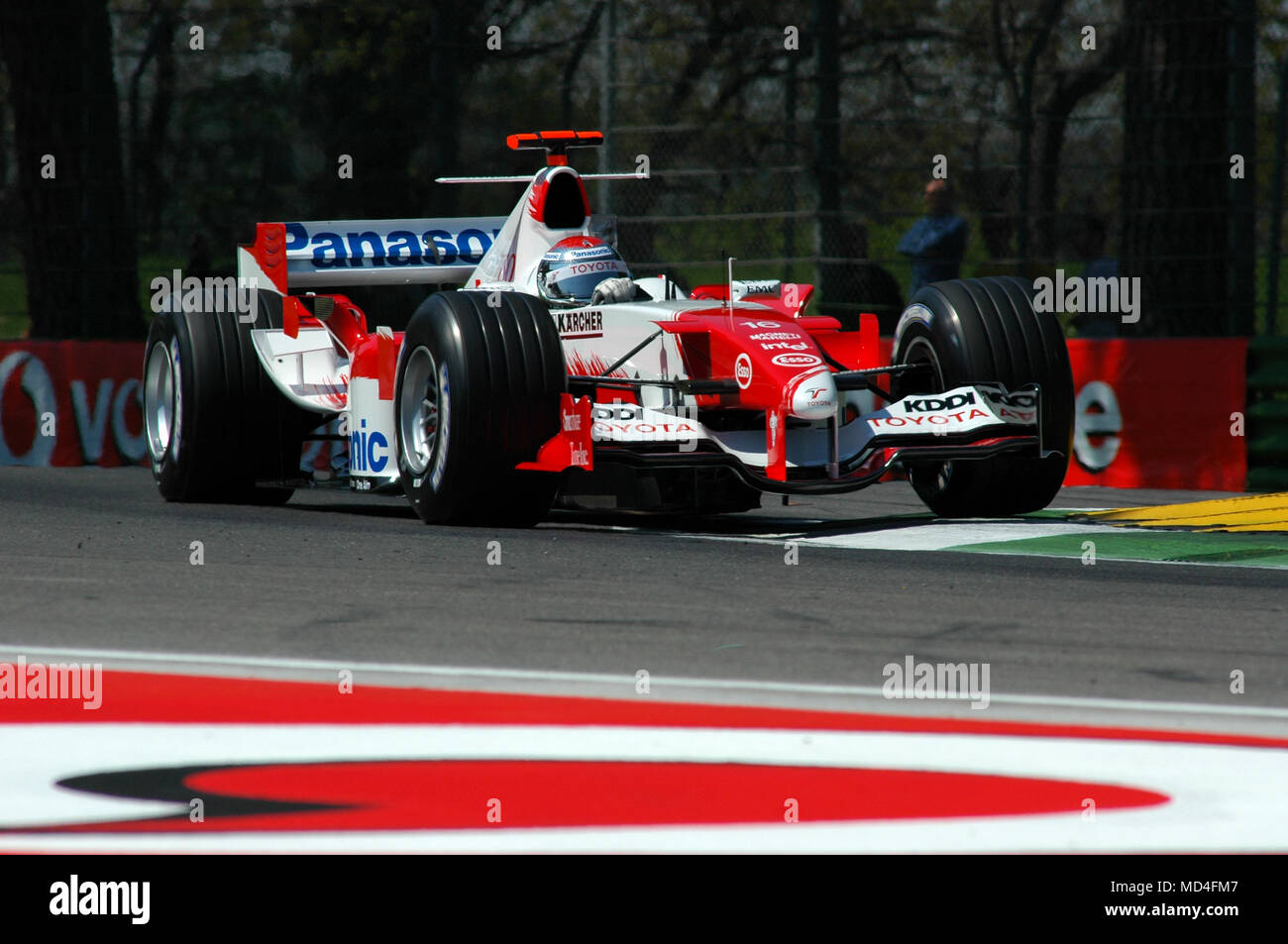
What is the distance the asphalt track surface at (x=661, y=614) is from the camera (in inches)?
208

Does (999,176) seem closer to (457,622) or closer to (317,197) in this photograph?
(317,197)

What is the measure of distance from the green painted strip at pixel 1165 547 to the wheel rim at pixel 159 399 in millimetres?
4788

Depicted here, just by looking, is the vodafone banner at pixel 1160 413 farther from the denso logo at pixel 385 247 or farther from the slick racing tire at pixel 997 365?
the denso logo at pixel 385 247

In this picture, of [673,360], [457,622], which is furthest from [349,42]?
[457,622]

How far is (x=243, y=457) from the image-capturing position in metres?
10.7

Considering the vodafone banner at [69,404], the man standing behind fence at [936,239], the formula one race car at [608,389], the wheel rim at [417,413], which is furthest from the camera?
the vodafone banner at [69,404]

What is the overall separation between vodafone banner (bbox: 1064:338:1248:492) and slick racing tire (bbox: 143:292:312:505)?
4.61 meters

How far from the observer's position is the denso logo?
10875mm

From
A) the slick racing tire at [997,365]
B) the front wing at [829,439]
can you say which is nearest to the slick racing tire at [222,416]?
the front wing at [829,439]

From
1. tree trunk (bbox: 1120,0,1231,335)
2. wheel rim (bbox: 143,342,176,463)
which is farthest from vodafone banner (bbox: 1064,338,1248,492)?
wheel rim (bbox: 143,342,176,463)

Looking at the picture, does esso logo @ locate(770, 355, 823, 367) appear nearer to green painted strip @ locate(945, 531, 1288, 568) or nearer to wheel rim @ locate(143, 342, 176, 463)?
green painted strip @ locate(945, 531, 1288, 568)

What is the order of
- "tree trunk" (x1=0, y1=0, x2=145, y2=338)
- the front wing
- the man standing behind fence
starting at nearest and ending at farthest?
the front wing
the man standing behind fence
"tree trunk" (x1=0, y1=0, x2=145, y2=338)

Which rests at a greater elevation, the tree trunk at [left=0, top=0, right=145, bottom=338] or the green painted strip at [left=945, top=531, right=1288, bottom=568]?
the tree trunk at [left=0, top=0, right=145, bottom=338]

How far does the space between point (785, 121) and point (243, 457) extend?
5.06 m
